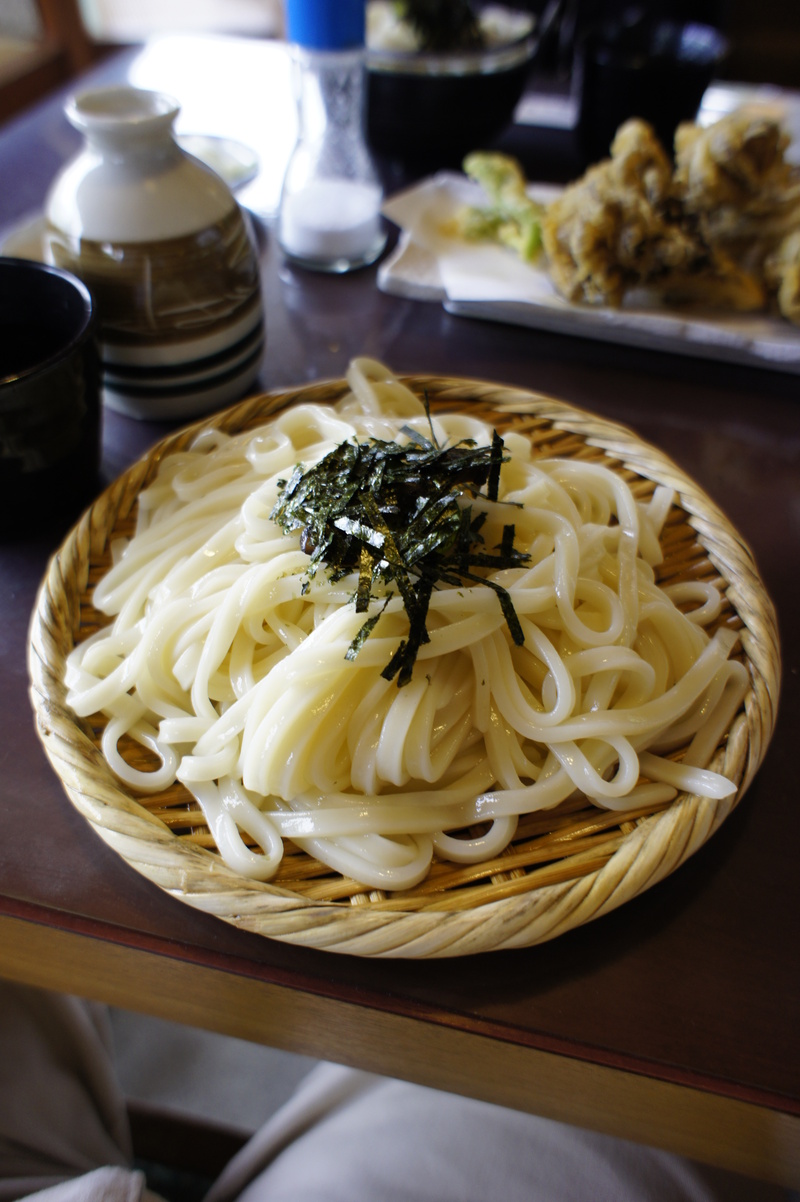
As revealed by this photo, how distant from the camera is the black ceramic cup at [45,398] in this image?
1.38 m

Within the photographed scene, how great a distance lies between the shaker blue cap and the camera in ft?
6.32

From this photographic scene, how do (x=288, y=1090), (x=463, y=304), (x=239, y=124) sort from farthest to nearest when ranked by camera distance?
(x=239, y=124), (x=463, y=304), (x=288, y=1090)

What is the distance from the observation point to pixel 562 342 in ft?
7.14

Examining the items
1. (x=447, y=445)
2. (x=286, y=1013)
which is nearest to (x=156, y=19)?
(x=447, y=445)

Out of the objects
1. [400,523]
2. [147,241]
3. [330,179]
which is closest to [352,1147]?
[400,523]

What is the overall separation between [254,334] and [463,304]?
644 millimetres

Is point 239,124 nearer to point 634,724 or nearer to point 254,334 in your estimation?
point 254,334

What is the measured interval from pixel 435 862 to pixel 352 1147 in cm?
60

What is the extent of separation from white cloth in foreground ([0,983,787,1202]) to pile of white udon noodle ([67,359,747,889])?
0.57 meters

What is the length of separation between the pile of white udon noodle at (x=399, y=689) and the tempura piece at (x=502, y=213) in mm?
1159

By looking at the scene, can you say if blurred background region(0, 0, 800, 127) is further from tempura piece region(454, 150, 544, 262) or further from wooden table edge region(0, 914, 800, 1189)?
wooden table edge region(0, 914, 800, 1189)

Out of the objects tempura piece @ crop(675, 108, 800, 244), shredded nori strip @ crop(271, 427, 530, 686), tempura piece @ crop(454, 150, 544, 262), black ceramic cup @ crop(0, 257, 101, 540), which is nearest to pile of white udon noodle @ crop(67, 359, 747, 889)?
shredded nori strip @ crop(271, 427, 530, 686)

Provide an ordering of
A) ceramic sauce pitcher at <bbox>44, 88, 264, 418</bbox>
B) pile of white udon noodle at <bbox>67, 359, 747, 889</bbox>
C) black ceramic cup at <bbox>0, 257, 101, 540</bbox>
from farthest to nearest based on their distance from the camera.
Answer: ceramic sauce pitcher at <bbox>44, 88, 264, 418</bbox> → black ceramic cup at <bbox>0, 257, 101, 540</bbox> → pile of white udon noodle at <bbox>67, 359, 747, 889</bbox>

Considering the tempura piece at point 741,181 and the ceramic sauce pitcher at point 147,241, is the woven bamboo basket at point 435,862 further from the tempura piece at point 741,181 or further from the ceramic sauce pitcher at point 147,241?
the tempura piece at point 741,181
